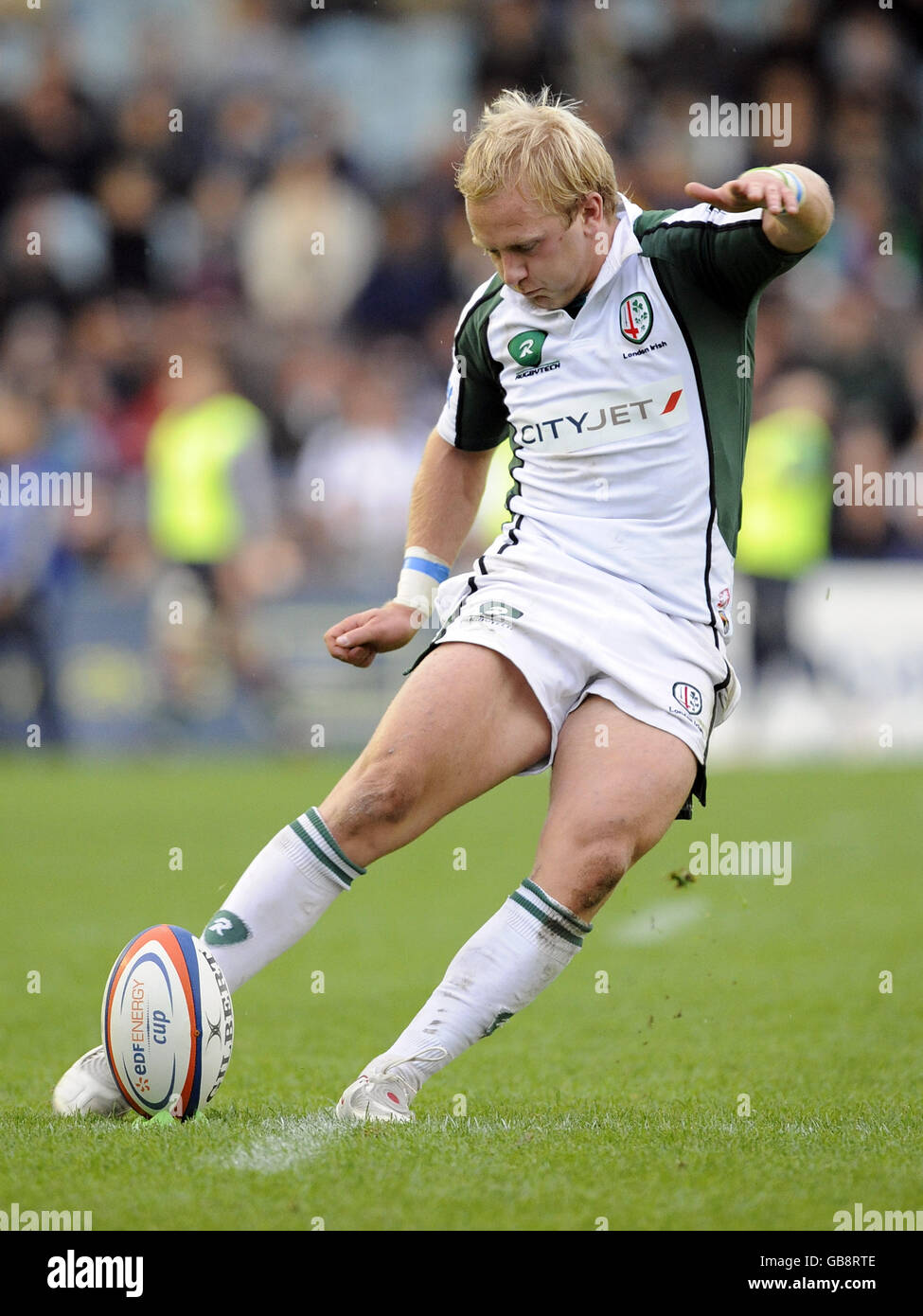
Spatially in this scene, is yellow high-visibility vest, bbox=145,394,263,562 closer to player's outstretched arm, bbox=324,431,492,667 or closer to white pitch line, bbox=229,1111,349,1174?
player's outstretched arm, bbox=324,431,492,667

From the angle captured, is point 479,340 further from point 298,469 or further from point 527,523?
point 298,469

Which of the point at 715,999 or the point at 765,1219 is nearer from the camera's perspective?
the point at 765,1219

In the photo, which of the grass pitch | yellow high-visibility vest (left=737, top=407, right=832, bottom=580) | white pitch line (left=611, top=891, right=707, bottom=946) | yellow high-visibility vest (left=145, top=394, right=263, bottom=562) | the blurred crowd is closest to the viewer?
the grass pitch

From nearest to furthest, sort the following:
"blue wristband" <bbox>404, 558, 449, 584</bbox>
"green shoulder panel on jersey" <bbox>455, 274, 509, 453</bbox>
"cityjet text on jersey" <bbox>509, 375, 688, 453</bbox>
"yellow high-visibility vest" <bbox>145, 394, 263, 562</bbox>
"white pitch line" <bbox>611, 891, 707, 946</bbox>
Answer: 1. "cityjet text on jersey" <bbox>509, 375, 688, 453</bbox>
2. "green shoulder panel on jersey" <bbox>455, 274, 509, 453</bbox>
3. "blue wristband" <bbox>404, 558, 449, 584</bbox>
4. "white pitch line" <bbox>611, 891, 707, 946</bbox>
5. "yellow high-visibility vest" <bbox>145, 394, 263, 562</bbox>

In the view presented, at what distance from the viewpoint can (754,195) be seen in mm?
3564

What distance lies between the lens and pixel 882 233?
16.5 meters

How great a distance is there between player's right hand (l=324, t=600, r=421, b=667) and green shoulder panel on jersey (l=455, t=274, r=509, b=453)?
50 cm

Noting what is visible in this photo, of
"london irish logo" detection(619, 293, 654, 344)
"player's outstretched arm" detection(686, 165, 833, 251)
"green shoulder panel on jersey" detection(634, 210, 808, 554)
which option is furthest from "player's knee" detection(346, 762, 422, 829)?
"player's outstretched arm" detection(686, 165, 833, 251)

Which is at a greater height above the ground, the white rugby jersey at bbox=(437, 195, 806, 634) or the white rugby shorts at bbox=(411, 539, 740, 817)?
the white rugby jersey at bbox=(437, 195, 806, 634)

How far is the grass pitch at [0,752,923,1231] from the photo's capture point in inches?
130
